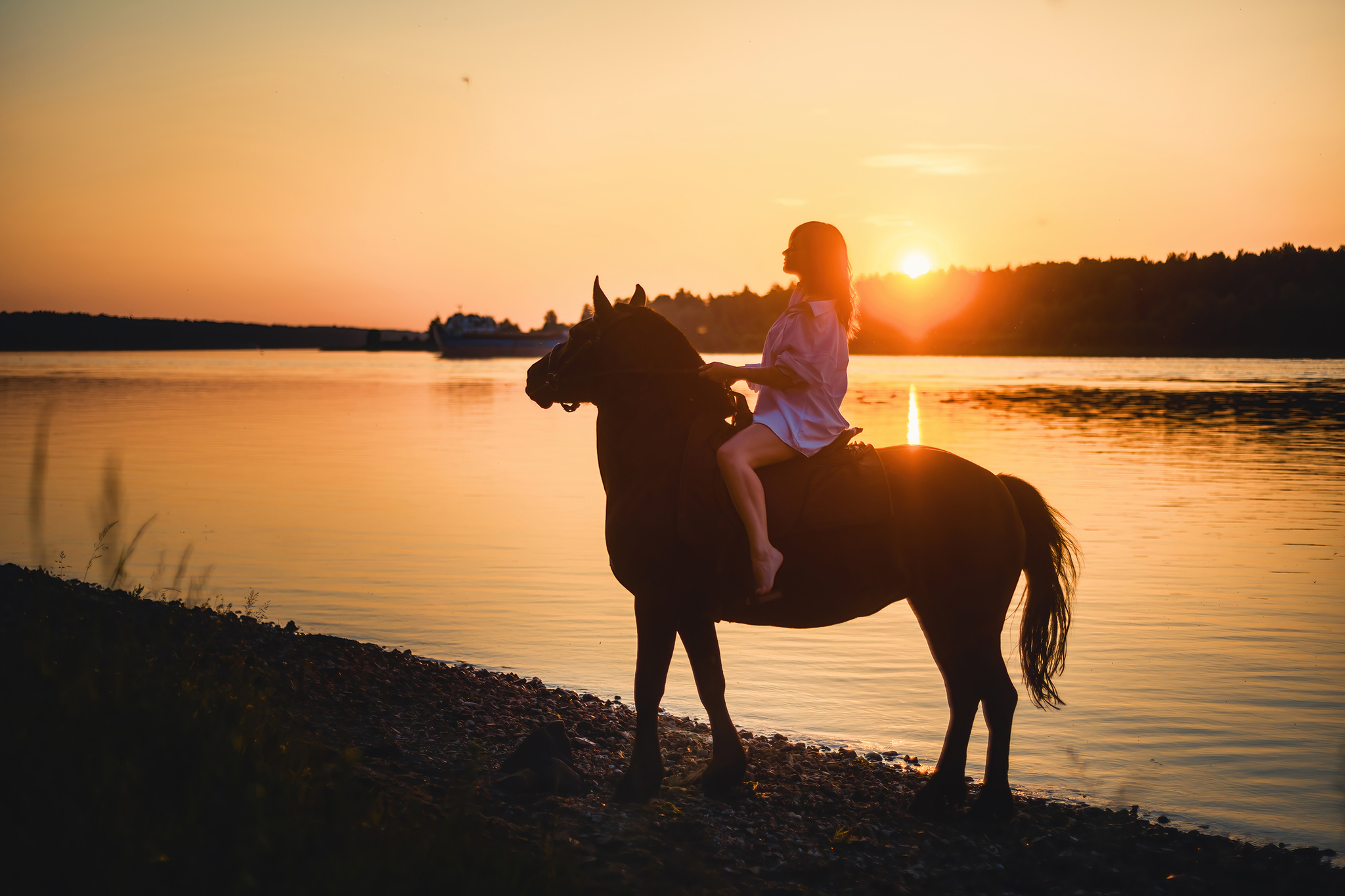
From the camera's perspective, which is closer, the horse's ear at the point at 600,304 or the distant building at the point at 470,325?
the horse's ear at the point at 600,304

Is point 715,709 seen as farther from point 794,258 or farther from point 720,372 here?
point 794,258

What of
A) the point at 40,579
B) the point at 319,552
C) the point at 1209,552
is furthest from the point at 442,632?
the point at 1209,552

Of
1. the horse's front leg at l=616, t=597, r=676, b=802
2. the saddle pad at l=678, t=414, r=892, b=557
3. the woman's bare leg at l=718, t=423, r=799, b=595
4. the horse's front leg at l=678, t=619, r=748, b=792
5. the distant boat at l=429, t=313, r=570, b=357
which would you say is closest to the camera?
the woman's bare leg at l=718, t=423, r=799, b=595

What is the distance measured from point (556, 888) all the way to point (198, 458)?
19758 millimetres

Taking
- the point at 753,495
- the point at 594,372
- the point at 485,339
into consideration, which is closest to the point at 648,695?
the point at 753,495

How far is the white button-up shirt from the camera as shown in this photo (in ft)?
14.3

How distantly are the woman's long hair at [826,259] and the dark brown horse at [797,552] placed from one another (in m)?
0.74

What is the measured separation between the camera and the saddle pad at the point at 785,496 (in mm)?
4441

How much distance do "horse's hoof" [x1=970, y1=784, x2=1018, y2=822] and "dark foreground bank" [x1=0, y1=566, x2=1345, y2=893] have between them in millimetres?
78

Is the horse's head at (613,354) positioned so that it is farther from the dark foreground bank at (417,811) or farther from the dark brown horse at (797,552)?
the dark foreground bank at (417,811)

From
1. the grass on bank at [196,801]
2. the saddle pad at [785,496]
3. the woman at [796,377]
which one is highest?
the woman at [796,377]

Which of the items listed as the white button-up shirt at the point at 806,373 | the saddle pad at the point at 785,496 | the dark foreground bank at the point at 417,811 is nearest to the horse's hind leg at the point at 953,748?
the dark foreground bank at the point at 417,811

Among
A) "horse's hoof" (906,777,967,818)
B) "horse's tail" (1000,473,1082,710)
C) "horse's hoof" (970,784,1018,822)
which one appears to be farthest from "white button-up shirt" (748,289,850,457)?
"horse's hoof" (970,784,1018,822)

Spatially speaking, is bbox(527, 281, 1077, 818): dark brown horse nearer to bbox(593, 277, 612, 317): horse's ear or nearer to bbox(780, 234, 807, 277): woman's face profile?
bbox(593, 277, 612, 317): horse's ear
